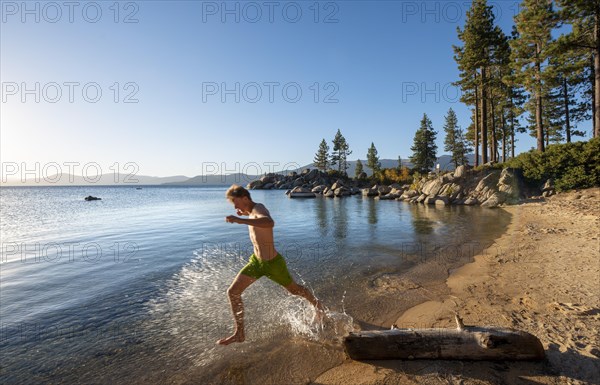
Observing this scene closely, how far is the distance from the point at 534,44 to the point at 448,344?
32073mm

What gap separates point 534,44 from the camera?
24.5 meters

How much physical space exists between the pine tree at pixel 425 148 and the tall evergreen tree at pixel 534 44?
138 ft

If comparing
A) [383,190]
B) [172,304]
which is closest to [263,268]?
[172,304]

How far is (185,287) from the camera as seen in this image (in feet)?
24.4

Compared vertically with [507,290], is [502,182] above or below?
above

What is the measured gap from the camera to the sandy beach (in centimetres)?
342

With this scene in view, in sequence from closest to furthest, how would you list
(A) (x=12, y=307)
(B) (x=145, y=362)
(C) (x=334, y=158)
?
(B) (x=145, y=362), (A) (x=12, y=307), (C) (x=334, y=158)

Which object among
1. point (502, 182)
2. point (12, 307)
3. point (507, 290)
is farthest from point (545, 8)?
point (12, 307)

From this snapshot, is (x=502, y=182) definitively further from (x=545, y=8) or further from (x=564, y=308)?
(x=564, y=308)

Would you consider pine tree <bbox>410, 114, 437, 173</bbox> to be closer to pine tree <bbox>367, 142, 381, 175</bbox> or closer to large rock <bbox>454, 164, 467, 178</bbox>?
pine tree <bbox>367, 142, 381, 175</bbox>

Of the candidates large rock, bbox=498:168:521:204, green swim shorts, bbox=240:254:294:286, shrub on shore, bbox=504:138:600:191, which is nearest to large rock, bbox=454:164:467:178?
large rock, bbox=498:168:521:204

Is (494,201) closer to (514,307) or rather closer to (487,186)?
(487,186)

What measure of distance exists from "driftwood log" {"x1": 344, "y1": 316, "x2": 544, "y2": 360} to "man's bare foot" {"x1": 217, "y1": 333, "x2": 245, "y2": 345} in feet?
5.87

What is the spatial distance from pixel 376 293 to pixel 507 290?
2782 millimetres
